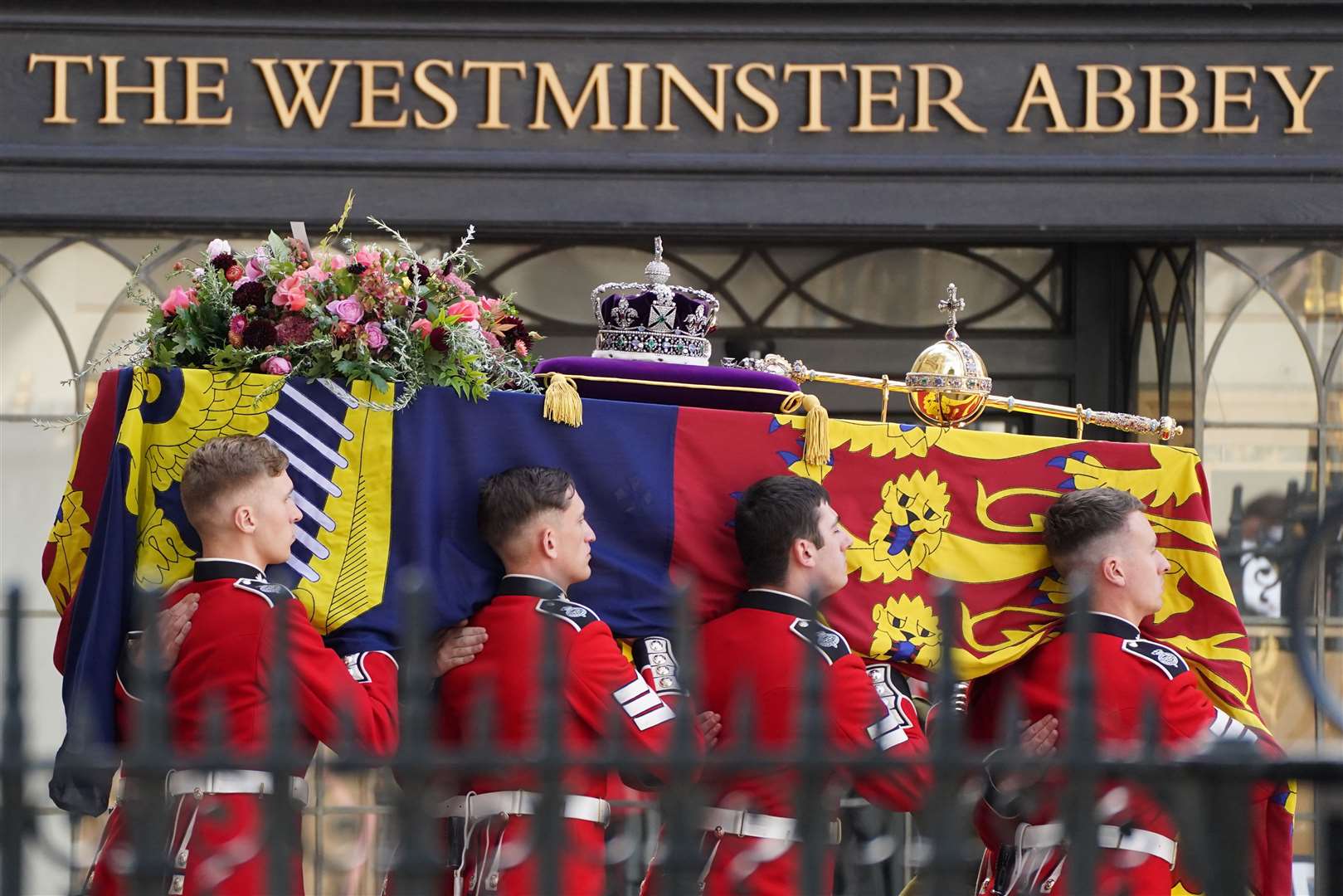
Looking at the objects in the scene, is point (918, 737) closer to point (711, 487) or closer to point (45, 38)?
point (711, 487)

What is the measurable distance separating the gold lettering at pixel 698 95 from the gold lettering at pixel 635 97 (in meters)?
0.06

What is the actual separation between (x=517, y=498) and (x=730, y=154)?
2.59 meters

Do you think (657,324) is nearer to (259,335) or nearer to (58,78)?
(259,335)

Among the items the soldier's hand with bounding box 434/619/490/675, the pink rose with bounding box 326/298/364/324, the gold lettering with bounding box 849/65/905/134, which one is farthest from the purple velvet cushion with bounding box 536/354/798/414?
the gold lettering with bounding box 849/65/905/134

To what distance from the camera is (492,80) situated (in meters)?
6.20

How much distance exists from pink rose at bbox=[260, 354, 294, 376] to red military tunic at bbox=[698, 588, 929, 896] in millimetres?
1139

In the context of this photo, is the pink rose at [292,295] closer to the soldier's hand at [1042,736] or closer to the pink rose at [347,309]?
the pink rose at [347,309]

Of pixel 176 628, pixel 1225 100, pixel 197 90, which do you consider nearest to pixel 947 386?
pixel 176 628

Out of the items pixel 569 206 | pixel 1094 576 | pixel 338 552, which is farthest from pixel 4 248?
pixel 1094 576

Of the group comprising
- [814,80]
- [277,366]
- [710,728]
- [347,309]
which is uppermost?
[814,80]

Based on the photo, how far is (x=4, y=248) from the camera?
629 centimetres

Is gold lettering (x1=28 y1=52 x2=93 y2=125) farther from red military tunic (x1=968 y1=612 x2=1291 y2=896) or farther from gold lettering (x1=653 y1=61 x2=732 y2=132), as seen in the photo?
red military tunic (x1=968 y1=612 x2=1291 y2=896)

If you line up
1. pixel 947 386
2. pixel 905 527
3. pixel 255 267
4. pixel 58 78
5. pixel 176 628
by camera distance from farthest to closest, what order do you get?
pixel 58 78 → pixel 947 386 → pixel 905 527 → pixel 255 267 → pixel 176 628

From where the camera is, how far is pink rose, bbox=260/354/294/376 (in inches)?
154
